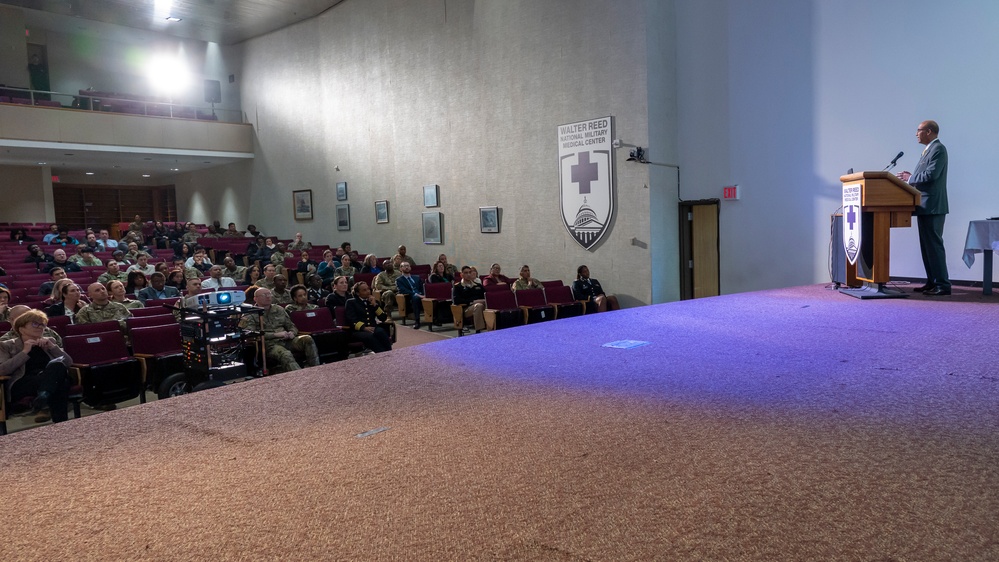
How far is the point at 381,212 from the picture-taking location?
14.4 metres

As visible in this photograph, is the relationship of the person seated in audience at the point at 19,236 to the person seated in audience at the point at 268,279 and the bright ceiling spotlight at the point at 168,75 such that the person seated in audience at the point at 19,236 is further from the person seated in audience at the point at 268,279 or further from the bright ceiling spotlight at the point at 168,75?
the person seated in audience at the point at 268,279

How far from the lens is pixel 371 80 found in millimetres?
14250

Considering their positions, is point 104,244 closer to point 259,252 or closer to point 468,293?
point 259,252

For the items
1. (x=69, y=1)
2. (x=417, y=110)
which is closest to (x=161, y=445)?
(x=417, y=110)

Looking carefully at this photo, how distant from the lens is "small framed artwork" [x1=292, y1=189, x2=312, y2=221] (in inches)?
653

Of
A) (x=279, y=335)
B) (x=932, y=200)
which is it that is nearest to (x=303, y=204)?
(x=279, y=335)

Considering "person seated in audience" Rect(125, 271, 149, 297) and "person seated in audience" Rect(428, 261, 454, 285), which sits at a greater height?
"person seated in audience" Rect(125, 271, 149, 297)

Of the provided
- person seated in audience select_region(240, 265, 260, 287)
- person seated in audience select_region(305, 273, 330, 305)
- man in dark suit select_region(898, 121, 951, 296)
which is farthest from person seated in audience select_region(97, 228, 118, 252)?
man in dark suit select_region(898, 121, 951, 296)

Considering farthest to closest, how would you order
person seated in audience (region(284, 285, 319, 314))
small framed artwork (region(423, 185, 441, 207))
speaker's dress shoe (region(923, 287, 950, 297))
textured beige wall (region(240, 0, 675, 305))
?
small framed artwork (region(423, 185, 441, 207))
textured beige wall (region(240, 0, 675, 305))
person seated in audience (region(284, 285, 319, 314))
speaker's dress shoe (region(923, 287, 950, 297))

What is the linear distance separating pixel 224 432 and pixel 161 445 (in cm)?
25

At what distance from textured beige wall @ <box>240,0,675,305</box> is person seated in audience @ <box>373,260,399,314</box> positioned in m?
2.30

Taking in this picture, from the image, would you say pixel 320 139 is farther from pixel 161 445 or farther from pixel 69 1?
pixel 161 445

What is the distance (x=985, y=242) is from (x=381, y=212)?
36.0ft

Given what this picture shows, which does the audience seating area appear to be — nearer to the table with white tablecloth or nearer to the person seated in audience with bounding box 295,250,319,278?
the person seated in audience with bounding box 295,250,319,278
